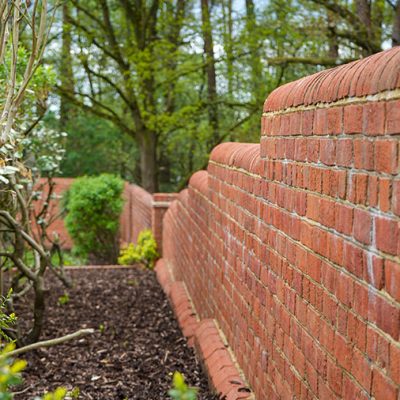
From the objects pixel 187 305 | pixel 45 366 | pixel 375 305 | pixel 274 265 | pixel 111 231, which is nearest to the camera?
pixel 375 305

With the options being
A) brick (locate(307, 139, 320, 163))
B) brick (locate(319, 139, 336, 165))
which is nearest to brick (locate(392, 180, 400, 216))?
brick (locate(319, 139, 336, 165))

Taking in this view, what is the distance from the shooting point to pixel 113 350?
6559 mm

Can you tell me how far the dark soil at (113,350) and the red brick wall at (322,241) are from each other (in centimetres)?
81

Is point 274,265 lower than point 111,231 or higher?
higher

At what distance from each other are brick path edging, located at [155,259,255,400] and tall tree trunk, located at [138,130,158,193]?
33.3 feet

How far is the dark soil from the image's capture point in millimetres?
5332

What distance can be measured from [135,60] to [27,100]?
9.56 m

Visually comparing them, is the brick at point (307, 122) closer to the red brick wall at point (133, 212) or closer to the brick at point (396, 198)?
the brick at point (396, 198)

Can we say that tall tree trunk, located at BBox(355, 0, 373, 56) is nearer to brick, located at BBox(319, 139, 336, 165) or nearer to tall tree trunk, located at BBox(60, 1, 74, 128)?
tall tree trunk, located at BBox(60, 1, 74, 128)

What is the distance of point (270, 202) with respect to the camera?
4.01m

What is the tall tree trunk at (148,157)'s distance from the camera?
18234 mm

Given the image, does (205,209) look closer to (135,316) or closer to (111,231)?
(135,316)

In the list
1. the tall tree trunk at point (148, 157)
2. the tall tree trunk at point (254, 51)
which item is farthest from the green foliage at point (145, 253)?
the tall tree trunk at point (148, 157)

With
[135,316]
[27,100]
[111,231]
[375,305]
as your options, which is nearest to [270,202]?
[375,305]
